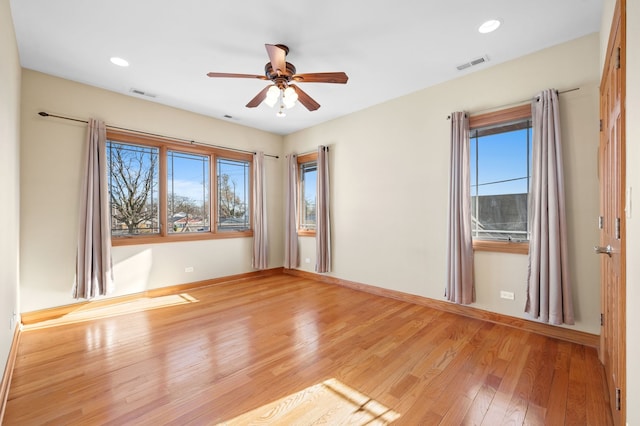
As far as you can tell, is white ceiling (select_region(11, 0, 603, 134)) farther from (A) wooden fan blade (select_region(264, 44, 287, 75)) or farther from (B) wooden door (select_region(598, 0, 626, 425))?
(B) wooden door (select_region(598, 0, 626, 425))

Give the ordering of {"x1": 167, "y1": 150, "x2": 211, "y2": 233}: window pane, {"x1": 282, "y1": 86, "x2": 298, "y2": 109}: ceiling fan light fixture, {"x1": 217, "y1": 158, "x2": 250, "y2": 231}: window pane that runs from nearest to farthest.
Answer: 1. {"x1": 282, "y1": 86, "x2": 298, "y2": 109}: ceiling fan light fixture
2. {"x1": 167, "y1": 150, "x2": 211, "y2": 233}: window pane
3. {"x1": 217, "y1": 158, "x2": 250, "y2": 231}: window pane

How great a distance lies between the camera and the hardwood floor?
1690 millimetres

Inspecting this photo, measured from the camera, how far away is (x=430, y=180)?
3.60 m

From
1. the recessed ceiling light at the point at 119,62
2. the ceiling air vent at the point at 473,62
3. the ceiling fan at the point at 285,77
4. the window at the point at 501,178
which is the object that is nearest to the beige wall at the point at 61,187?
the recessed ceiling light at the point at 119,62

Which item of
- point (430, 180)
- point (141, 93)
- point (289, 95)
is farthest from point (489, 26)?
point (141, 93)

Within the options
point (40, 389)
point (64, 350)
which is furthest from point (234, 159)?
point (40, 389)

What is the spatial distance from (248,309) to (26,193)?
112 inches

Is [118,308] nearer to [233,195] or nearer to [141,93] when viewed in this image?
[233,195]

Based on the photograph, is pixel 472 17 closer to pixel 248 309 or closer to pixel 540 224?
pixel 540 224

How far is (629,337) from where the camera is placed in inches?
47.8

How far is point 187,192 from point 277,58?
304cm

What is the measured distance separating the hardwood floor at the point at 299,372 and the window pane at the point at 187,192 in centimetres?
161

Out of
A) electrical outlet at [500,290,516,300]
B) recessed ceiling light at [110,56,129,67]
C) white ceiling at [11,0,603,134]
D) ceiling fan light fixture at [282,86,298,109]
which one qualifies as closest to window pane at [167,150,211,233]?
white ceiling at [11,0,603,134]

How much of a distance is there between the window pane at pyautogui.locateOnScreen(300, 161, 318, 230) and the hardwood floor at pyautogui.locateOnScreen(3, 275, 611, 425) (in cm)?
232
